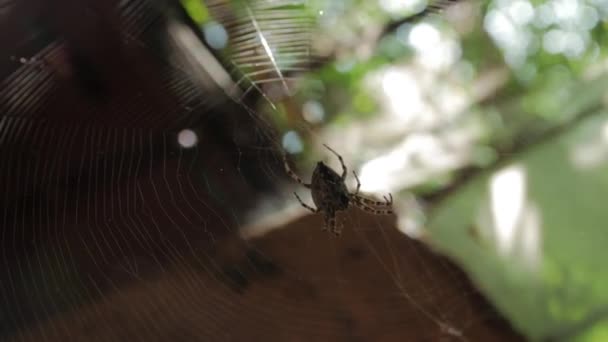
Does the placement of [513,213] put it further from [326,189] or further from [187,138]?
[187,138]

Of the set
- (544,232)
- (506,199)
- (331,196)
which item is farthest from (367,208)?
(544,232)

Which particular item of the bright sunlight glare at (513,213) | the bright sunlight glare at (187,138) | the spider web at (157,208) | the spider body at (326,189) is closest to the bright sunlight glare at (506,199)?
the bright sunlight glare at (513,213)

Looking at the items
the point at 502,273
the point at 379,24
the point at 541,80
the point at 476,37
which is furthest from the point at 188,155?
the point at 541,80

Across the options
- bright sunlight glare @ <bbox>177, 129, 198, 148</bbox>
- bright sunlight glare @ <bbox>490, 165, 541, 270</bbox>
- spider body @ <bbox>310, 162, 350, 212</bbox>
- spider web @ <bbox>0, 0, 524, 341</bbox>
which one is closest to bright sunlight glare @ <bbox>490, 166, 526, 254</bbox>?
bright sunlight glare @ <bbox>490, 165, 541, 270</bbox>

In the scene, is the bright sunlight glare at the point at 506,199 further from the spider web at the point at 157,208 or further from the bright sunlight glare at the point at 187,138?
the bright sunlight glare at the point at 187,138

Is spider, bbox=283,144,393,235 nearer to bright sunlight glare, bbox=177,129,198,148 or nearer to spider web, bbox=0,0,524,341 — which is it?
spider web, bbox=0,0,524,341

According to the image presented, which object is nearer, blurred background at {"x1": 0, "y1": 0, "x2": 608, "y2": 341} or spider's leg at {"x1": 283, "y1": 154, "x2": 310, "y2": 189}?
blurred background at {"x1": 0, "y1": 0, "x2": 608, "y2": 341}
